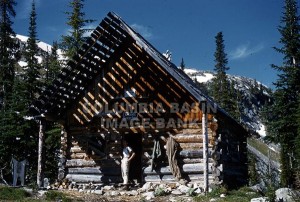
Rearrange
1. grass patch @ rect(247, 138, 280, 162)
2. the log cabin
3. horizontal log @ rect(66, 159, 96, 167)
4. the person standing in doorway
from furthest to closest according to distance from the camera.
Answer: grass patch @ rect(247, 138, 280, 162) → horizontal log @ rect(66, 159, 96, 167) → the log cabin → the person standing in doorway

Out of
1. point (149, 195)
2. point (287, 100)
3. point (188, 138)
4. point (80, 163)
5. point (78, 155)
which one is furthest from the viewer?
point (287, 100)

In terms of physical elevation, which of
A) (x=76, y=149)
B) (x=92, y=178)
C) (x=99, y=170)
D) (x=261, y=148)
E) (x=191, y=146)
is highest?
(x=191, y=146)

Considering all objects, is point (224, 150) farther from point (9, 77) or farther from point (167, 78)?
point (9, 77)

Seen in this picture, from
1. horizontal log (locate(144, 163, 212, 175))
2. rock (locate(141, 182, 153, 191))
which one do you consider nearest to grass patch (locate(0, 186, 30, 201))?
rock (locate(141, 182, 153, 191))

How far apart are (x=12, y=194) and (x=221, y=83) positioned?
4199 cm

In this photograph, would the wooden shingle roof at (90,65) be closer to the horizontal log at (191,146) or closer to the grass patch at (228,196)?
the horizontal log at (191,146)

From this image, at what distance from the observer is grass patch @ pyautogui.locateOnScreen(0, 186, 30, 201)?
1262cm

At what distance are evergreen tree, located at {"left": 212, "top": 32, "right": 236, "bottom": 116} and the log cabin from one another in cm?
2659

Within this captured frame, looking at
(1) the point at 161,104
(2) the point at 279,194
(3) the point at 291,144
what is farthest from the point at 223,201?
(3) the point at 291,144

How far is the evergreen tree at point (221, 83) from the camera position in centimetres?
4638

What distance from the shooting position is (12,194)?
12930 millimetres

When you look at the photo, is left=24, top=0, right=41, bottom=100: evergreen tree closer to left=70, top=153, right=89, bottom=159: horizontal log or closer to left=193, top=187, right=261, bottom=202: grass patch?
left=70, top=153, right=89, bottom=159: horizontal log

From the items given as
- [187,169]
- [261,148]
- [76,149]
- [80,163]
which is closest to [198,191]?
[187,169]

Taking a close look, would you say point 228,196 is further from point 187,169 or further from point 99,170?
point 99,170
